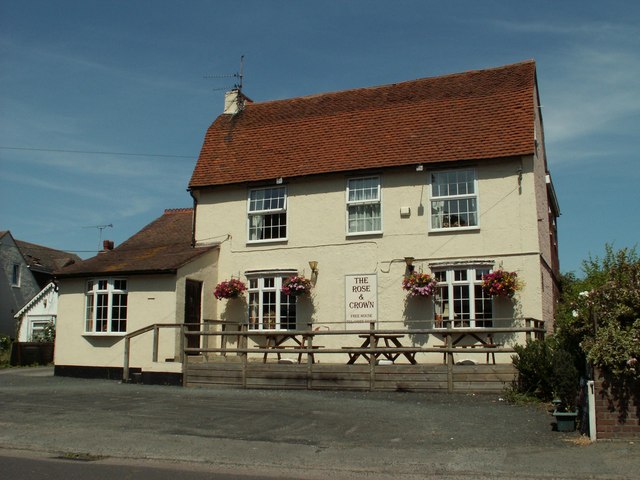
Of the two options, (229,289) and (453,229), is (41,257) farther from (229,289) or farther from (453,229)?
(453,229)

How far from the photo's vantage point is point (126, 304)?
70.0 ft

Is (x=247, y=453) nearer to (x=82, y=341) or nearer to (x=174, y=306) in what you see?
(x=174, y=306)

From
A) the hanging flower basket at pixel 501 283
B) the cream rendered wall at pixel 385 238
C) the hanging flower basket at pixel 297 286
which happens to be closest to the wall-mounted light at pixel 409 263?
the cream rendered wall at pixel 385 238

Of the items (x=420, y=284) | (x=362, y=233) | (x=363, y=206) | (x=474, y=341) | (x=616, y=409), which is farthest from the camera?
(x=363, y=206)

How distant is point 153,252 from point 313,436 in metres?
13.7

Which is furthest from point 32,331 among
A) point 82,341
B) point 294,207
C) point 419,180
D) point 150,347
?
point 419,180

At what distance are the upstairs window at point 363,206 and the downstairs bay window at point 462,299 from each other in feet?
7.95

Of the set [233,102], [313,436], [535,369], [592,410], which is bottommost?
[313,436]

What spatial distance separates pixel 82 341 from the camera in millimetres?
21703

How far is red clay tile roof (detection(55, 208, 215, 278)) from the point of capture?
21016 mm

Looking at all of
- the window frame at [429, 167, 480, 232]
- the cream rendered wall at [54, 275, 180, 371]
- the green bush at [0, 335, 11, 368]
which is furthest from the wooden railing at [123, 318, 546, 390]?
the green bush at [0, 335, 11, 368]

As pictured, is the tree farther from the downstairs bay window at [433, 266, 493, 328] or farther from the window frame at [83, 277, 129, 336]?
the window frame at [83, 277, 129, 336]

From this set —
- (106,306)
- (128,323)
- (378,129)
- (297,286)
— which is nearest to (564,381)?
(297,286)

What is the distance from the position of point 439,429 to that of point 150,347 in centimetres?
1172
